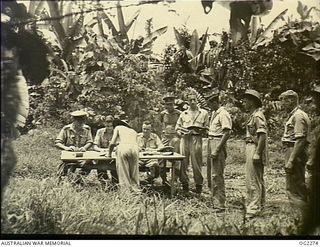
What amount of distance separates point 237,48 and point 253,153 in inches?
17.7

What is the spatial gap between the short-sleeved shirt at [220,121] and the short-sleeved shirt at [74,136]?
0.52 meters

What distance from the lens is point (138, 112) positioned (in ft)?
7.32

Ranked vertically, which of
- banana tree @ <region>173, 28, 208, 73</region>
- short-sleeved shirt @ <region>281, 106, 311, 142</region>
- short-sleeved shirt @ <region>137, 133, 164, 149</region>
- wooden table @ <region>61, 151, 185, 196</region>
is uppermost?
banana tree @ <region>173, 28, 208, 73</region>

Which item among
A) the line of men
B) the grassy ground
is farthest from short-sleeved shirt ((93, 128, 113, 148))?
the grassy ground

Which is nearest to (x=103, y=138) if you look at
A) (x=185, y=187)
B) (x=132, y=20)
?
(x=185, y=187)

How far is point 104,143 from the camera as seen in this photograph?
2.22m

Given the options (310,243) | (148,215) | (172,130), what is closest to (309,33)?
(172,130)

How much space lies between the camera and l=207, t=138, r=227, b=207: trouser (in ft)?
7.31

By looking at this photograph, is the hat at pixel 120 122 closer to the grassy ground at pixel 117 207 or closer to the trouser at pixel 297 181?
the grassy ground at pixel 117 207

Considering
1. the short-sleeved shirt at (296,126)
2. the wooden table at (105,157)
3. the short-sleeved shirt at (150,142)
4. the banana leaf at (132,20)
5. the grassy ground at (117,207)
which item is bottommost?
the grassy ground at (117,207)

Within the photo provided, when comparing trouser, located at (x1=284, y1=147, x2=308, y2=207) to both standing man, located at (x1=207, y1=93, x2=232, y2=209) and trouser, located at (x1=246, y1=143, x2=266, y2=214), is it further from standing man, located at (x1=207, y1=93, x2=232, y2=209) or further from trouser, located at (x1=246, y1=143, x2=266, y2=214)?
standing man, located at (x1=207, y1=93, x2=232, y2=209)

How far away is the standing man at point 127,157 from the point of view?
222cm

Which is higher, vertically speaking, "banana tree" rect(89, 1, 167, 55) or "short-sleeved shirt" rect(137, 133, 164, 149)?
"banana tree" rect(89, 1, 167, 55)

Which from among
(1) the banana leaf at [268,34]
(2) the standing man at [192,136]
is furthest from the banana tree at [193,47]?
(1) the banana leaf at [268,34]
